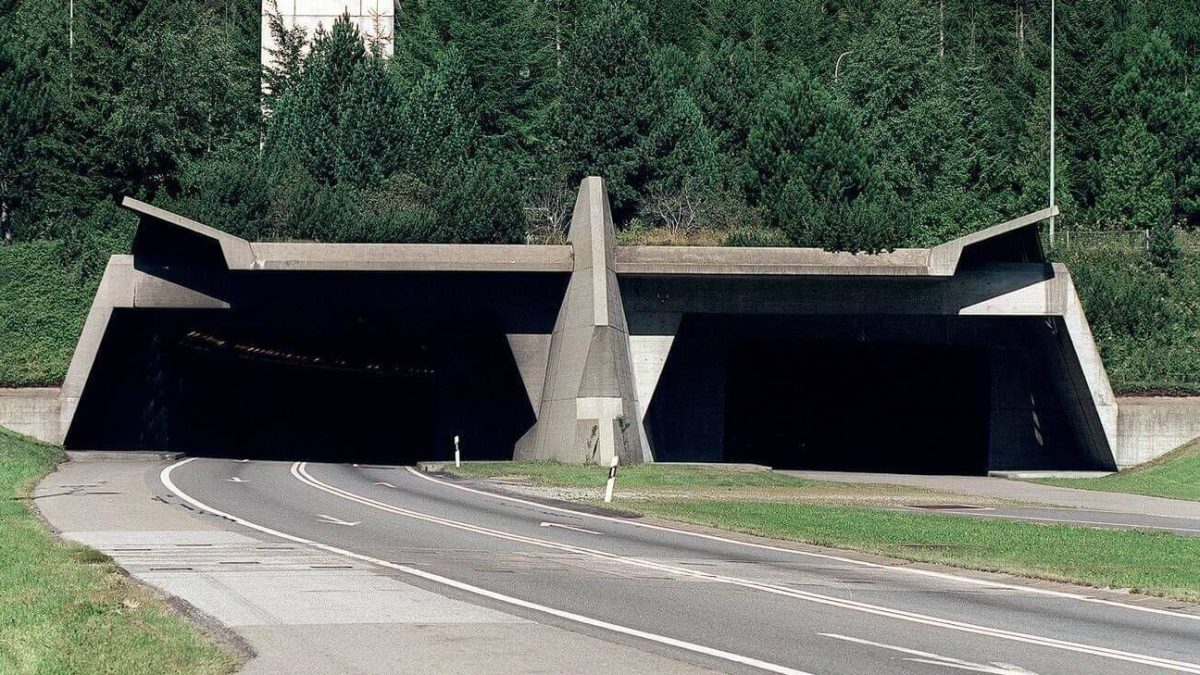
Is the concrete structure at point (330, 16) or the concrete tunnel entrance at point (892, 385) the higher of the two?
the concrete structure at point (330, 16)

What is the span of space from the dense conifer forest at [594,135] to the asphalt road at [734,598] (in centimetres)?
3118

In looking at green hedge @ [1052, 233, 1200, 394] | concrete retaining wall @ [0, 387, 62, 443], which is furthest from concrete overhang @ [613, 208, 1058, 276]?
concrete retaining wall @ [0, 387, 62, 443]

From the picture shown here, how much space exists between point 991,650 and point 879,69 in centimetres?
7926

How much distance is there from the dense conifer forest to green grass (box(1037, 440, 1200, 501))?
6397mm

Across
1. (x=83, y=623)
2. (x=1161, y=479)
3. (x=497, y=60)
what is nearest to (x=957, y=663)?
(x=83, y=623)

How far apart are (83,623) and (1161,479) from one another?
1473 inches

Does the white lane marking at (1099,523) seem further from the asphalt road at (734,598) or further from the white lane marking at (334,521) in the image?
the white lane marking at (334,521)

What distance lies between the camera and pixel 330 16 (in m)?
90.0

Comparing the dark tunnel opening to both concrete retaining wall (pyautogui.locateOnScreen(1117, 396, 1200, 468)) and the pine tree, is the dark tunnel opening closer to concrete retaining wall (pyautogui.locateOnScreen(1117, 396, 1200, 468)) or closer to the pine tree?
concrete retaining wall (pyautogui.locateOnScreen(1117, 396, 1200, 468))

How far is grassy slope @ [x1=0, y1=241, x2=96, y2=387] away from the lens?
174ft

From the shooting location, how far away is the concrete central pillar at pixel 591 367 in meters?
46.2

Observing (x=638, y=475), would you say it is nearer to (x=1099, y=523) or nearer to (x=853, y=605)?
(x=1099, y=523)

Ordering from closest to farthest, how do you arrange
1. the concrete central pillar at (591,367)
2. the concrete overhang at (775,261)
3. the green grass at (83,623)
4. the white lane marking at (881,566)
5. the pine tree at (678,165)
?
the green grass at (83,623) < the white lane marking at (881,566) < the concrete central pillar at (591,367) < the concrete overhang at (775,261) < the pine tree at (678,165)

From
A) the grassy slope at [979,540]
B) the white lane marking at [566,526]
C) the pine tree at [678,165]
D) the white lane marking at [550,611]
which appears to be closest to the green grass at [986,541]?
the grassy slope at [979,540]
